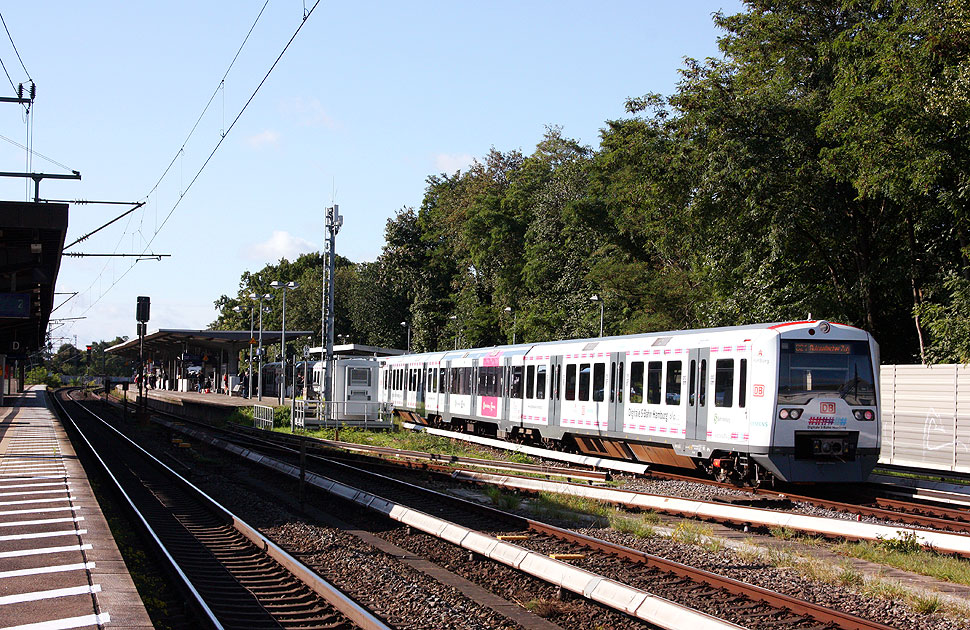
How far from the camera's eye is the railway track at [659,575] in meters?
7.97

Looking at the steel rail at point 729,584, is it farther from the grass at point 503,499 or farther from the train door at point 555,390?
the train door at point 555,390

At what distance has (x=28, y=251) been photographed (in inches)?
1035

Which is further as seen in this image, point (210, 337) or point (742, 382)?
point (210, 337)

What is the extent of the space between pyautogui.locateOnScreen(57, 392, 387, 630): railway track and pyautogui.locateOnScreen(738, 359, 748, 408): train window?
8.85 metres

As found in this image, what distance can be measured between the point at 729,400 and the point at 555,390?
7.85 metres

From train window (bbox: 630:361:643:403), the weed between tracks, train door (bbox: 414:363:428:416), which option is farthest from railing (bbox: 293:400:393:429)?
the weed between tracks

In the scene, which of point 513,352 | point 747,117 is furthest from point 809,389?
point 747,117

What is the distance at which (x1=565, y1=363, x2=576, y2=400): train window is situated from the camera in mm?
23250

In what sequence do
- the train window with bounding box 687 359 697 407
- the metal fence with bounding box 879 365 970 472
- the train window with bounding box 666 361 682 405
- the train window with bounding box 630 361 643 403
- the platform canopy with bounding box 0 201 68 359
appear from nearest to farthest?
the train window with bounding box 687 359 697 407, the train window with bounding box 666 361 682 405, the train window with bounding box 630 361 643 403, the platform canopy with bounding box 0 201 68 359, the metal fence with bounding box 879 365 970 472

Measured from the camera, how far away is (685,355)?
60.5ft

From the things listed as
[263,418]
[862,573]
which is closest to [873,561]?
[862,573]

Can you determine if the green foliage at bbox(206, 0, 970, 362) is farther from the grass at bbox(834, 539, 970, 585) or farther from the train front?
the grass at bbox(834, 539, 970, 585)

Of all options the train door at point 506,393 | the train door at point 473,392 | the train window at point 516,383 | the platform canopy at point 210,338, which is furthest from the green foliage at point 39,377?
the train window at point 516,383

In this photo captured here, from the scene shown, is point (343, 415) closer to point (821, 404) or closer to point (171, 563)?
point (821, 404)
